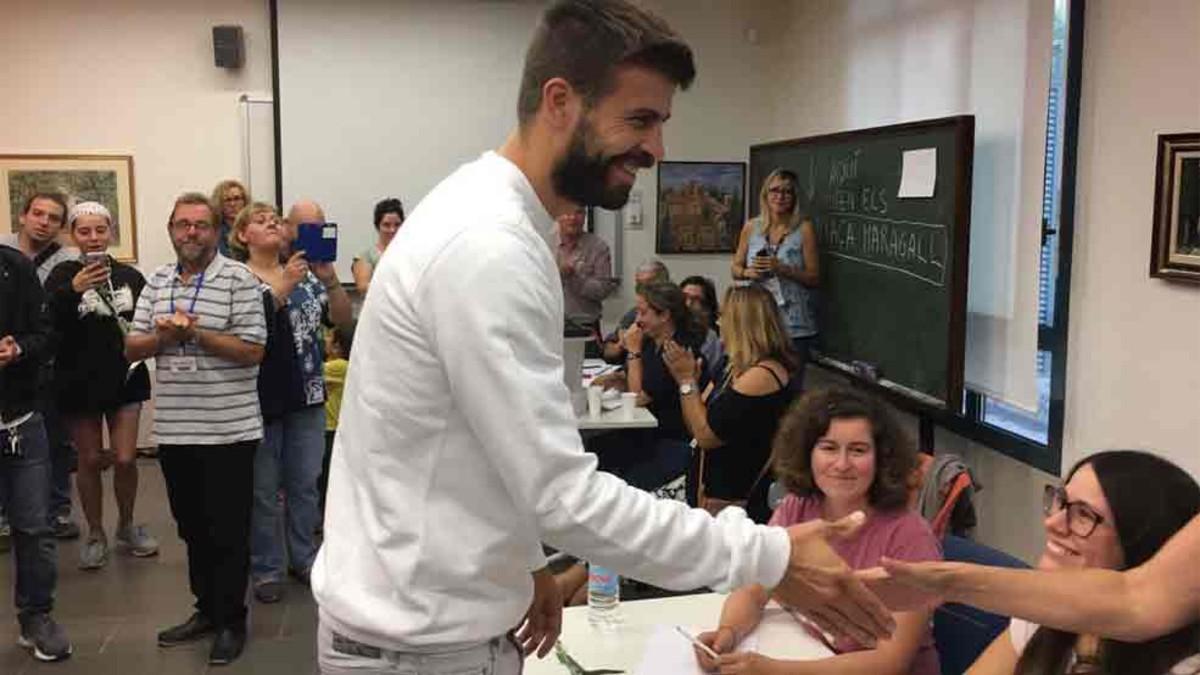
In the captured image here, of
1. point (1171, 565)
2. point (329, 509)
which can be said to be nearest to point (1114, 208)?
point (1171, 565)

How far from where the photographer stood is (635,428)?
14.0 ft

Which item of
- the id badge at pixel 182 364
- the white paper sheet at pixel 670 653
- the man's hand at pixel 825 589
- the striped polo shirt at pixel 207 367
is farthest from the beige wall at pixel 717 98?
the man's hand at pixel 825 589

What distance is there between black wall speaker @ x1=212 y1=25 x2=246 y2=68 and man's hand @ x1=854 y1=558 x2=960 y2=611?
18.8 feet

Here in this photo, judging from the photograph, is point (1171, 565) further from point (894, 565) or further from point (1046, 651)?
point (1046, 651)

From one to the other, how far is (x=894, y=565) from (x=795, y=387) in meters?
2.62

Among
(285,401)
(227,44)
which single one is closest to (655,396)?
(285,401)

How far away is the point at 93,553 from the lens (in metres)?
4.41

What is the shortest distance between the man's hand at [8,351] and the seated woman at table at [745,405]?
2.13m

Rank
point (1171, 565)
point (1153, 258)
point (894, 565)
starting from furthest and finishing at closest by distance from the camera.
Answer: point (1153, 258) → point (894, 565) → point (1171, 565)

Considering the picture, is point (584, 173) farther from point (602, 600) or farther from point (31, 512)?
point (31, 512)

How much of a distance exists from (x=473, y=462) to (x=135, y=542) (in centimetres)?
397

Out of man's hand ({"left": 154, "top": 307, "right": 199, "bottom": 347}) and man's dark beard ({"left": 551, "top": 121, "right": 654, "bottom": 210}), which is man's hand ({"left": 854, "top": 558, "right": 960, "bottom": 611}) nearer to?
man's dark beard ({"left": 551, "top": 121, "right": 654, "bottom": 210})

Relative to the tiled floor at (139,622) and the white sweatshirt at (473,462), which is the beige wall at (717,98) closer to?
the tiled floor at (139,622)

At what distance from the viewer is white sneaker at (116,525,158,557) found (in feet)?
15.0
